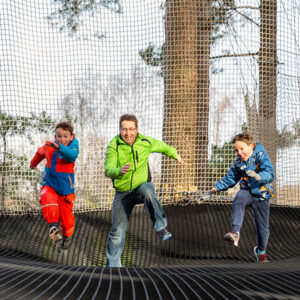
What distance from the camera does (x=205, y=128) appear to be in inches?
186

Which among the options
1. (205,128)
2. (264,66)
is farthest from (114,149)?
(264,66)

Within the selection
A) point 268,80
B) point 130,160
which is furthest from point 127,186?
point 268,80

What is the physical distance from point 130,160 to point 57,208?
0.75 m

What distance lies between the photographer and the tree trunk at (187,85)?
4.63m

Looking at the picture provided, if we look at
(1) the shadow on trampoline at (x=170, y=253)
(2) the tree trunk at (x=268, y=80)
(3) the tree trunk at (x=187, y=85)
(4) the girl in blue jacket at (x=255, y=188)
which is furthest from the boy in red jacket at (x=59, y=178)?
(2) the tree trunk at (x=268, y=80)

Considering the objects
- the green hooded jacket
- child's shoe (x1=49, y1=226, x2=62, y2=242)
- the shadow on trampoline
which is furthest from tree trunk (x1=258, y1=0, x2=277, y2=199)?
child's shoe (x1=49, y1=226, x2=62, y2=242)

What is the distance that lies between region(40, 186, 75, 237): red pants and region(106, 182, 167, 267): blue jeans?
55 cm

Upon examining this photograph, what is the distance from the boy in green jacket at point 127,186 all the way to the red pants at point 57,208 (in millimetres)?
538

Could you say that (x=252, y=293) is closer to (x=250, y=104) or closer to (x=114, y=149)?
(x=114, y=149)

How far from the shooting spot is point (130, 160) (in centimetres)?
283

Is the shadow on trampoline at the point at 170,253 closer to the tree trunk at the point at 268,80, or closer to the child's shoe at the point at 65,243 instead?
the child's shoe at the point at 65,243

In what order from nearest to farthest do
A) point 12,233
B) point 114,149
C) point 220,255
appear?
point 114,149, point 220,255, point 12,233

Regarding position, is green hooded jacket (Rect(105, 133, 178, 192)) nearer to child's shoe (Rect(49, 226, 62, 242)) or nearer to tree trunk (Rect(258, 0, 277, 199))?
child's shoe (Rect(49, 226, 62, 242))

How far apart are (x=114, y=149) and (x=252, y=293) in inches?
68.4
